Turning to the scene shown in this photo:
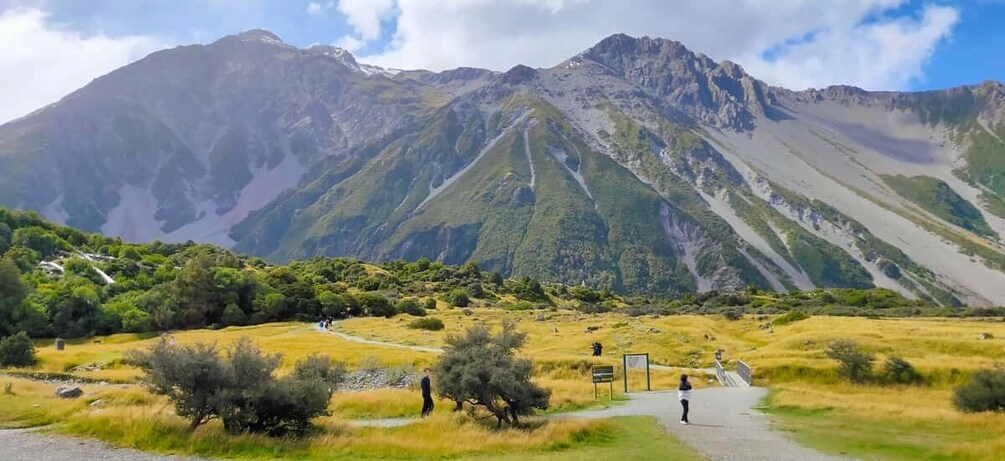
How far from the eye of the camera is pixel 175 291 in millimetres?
80562

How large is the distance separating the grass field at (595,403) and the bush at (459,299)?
1665 inches

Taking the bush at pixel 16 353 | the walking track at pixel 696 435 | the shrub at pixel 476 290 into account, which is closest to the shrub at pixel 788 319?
the walking track at pixel 696 435

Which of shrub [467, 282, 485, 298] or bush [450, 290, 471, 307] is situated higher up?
shrub [467, 282, 485, 298]

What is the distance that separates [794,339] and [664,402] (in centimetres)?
2407

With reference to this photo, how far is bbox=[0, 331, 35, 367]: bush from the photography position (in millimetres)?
41094

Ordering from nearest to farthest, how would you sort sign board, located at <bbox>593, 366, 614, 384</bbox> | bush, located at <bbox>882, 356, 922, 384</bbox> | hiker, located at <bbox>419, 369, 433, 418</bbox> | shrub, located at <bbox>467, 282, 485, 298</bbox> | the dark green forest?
hiker, located at <bbox>419, 369, 433, 418</bbox> < sign board, located at <bbox>593, 366, 614, 384</bbox> < bush, located at <bbox>882, 356, 922, 384</bbox> < the dark green forest < shrub, located at <bbox>467, 282, 485, 298</bbox>

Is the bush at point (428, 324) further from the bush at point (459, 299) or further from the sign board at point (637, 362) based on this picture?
the sign board at point (637, 362)

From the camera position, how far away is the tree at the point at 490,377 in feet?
75.7

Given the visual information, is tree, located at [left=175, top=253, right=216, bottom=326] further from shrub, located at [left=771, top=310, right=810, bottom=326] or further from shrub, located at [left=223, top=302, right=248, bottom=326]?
shrub, located at [left=771, top=310, right=810, bottom=326]

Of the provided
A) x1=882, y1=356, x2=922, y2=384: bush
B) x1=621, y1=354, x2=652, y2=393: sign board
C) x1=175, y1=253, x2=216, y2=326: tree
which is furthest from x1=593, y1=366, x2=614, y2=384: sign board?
x1=175, y1=253, x2=216, y2=326: tree

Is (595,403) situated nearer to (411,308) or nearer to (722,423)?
(722,423)

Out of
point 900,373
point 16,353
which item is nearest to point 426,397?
point 900,373

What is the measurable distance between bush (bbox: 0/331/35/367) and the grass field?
1.15 metres

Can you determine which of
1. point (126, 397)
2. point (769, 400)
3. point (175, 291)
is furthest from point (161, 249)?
point (769, 400)
